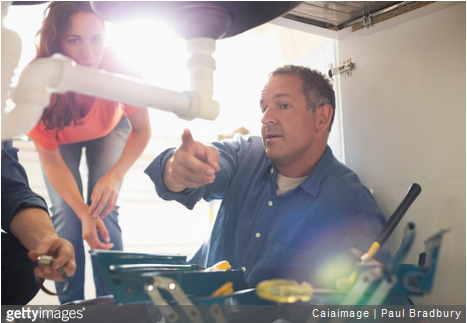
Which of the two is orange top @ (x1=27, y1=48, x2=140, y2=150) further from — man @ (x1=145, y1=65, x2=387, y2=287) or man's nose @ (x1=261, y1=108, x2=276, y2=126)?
man's nose @ (x1=261, y1=108, x2=276, y2=126)

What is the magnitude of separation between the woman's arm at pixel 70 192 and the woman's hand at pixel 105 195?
0.02m

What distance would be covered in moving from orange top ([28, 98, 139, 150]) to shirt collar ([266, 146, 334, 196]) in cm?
32

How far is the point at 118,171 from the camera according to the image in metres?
1.04

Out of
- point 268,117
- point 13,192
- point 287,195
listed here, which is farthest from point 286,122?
point 13,192

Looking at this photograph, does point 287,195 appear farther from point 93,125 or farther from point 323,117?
point 93,125

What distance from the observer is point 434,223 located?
93 cm

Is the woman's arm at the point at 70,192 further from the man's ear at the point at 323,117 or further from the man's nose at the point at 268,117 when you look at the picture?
the man's ear at the point at 323,117

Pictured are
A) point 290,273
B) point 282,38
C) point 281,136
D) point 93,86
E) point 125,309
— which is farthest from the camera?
point 282,38

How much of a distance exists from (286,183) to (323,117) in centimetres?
17

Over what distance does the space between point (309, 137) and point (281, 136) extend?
0.21 ft

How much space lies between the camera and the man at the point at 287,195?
34.7 inches

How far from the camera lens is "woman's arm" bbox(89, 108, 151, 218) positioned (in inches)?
39.4

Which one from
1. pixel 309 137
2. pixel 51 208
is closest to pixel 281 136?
pixel 309 137

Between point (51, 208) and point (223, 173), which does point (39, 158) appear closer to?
point (51, 208)
